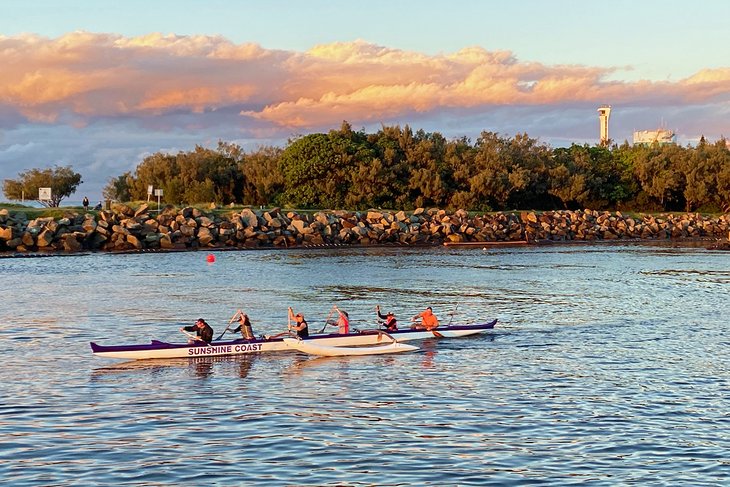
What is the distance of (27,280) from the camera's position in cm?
5753

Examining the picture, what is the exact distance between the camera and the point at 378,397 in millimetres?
25594

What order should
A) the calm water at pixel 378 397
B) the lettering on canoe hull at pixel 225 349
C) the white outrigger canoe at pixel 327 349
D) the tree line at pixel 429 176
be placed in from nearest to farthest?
the calm water at pixel 378 397 → the lettering on canoe hull at pixel 225 349 → the white outrigger canoe at pixel 327 349 → the tree line at pixel 429 176

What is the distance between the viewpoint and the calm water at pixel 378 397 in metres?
19.1

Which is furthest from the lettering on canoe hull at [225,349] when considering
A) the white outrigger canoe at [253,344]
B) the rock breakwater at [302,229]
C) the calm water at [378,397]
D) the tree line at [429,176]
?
the tree line at [429,176]

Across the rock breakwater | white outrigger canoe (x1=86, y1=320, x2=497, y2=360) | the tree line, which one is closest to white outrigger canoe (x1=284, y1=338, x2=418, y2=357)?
white outrigger canoe (x1=86, y1=320, x2=497, y2=360)

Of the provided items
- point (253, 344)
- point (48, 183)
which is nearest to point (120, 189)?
point (48, 183)

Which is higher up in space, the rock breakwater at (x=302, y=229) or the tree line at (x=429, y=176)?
the tree line at (x=429, y=176)

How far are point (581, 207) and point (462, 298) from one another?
95285 mm

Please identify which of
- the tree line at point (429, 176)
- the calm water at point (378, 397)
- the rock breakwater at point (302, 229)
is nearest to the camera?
the calm water at point (378, 397)

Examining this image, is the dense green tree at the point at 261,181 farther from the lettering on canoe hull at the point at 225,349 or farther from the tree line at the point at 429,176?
the lettering on canoe hull at the point at 225,349

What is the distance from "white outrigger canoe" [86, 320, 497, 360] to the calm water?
18.6 inches

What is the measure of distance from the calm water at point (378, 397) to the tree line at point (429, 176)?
7169 centimetres

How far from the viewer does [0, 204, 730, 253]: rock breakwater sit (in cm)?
8269

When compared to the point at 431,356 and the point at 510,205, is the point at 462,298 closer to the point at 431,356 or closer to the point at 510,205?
the point at 431,356
